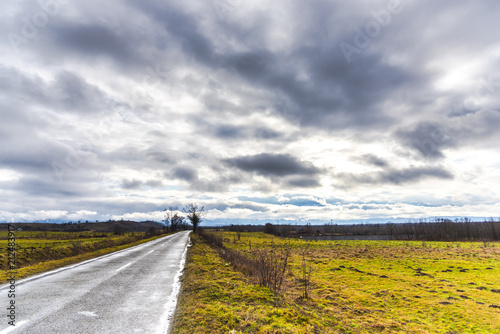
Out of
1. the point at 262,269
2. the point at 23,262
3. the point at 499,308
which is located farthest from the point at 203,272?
the point at 23,262

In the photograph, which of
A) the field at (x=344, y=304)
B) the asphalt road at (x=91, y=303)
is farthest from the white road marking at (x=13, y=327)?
the field at (x=344, y=304)

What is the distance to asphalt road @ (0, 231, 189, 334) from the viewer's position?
215 inches

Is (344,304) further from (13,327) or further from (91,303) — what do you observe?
(13,327)

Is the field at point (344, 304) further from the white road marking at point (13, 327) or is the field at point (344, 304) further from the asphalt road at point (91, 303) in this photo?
the white road marking at point (13, 327)

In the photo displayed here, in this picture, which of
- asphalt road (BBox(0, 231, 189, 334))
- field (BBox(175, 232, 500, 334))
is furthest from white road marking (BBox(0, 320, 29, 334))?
field (BBox(175, 232, 500, 334))

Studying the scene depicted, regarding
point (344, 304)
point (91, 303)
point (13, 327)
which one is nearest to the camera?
point (13, 327)

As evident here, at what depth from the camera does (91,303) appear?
714cm

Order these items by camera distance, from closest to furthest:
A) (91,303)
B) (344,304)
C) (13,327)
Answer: (13,327), (91,303), (344,304)

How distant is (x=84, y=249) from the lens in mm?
24188

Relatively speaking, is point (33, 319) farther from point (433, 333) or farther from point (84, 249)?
point (84, 249)

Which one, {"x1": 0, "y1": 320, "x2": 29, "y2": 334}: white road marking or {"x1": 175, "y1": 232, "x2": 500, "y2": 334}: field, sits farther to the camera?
{"x1": 175, "y1": 232, "x2": 500, "y2": 334}: field

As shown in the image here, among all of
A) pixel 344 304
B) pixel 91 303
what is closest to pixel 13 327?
pixel 91 303

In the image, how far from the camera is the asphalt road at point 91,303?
5461 millimetres

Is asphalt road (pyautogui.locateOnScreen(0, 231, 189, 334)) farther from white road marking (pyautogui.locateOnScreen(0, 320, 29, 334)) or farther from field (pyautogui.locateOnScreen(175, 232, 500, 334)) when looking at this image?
field (pyautogui.locateOnScreen(175, 232, 500, 334))
